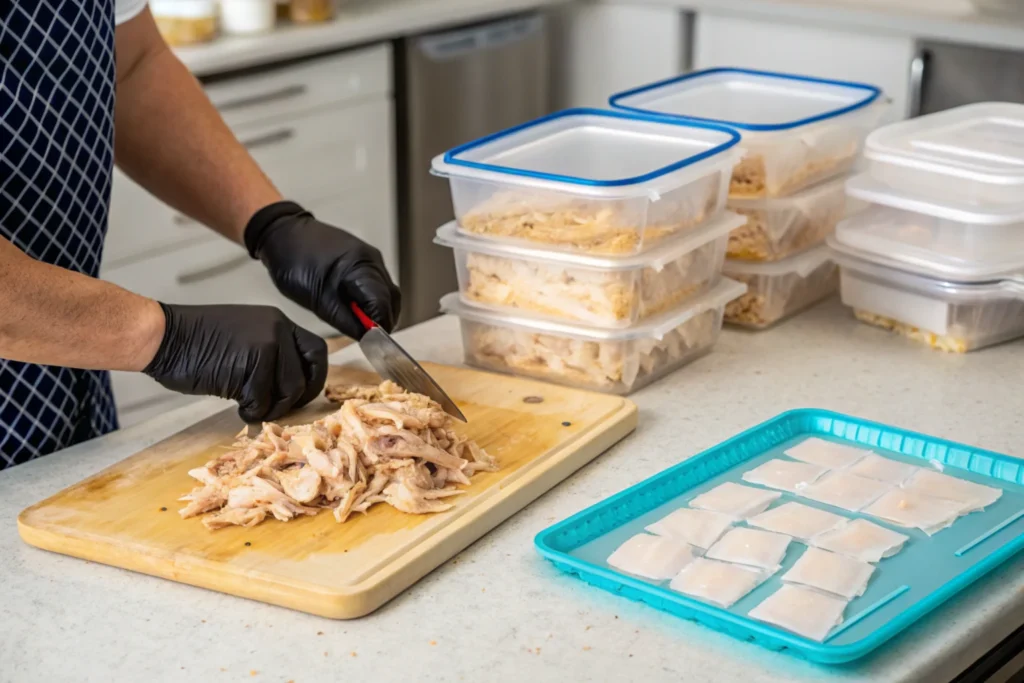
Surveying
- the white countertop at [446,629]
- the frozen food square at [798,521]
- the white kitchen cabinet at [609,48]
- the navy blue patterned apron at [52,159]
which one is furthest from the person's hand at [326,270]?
the white kitchen cabinet at [609,48]

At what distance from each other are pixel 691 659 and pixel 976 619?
0.82 ft

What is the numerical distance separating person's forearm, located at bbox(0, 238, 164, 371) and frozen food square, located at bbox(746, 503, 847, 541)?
25.4 inches

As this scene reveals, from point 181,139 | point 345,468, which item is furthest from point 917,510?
point 181,139

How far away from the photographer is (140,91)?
1.71 m

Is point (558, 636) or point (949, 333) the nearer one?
point (558, 636)

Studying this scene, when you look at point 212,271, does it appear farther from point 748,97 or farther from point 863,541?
point 863,541

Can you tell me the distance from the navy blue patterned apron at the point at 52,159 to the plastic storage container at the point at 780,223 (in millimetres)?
793

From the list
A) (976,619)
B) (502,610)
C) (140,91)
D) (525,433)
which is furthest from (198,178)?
(976,619)

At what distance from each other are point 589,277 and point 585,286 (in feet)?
0.04

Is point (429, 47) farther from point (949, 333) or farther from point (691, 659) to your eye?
point (691, 659)

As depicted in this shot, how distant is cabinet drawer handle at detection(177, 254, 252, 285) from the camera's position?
2936 mm

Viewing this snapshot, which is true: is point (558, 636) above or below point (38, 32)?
below

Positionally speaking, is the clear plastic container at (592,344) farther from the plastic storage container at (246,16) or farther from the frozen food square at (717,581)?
the plastic storage container at (246,16)

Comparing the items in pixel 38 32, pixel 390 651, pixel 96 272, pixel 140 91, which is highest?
pixel 38 32
